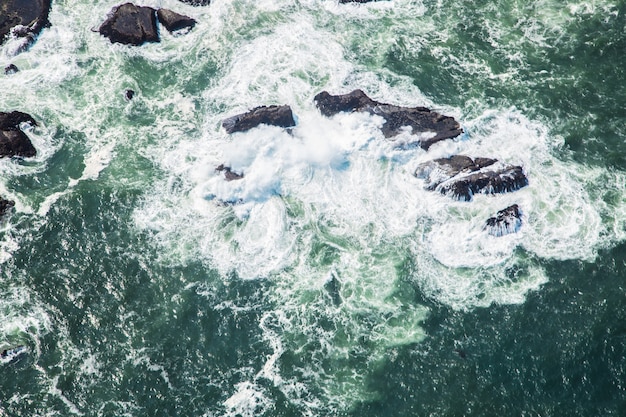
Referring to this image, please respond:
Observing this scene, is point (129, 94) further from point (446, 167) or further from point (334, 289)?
point (446, 167)

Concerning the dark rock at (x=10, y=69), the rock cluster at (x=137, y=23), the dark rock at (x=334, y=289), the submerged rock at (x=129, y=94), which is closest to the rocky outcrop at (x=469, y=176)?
the dark rock at (x=334, y=289)

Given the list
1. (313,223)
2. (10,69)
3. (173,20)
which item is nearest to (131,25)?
(173,20)

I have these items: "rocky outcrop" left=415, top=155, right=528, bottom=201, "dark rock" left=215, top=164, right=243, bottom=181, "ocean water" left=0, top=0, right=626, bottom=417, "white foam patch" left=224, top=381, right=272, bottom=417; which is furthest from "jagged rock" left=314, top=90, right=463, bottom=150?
"white foam patch" left=224, top=381, right=272, bottom=417

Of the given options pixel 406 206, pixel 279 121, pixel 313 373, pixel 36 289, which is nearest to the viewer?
pixel 313 373

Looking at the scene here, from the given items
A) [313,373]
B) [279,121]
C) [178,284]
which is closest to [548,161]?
[279,121]

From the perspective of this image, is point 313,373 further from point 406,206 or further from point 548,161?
point 548,161
